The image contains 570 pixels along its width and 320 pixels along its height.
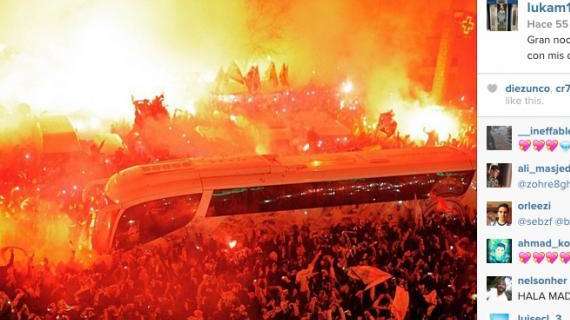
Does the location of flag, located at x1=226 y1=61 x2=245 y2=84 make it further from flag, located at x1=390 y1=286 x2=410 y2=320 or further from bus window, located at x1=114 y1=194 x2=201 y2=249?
flag, located at x1=390 y1=286 x2=410 y2=320

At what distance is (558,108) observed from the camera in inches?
199

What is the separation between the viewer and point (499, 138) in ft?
16.9

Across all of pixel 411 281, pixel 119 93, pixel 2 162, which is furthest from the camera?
pixel 119 93

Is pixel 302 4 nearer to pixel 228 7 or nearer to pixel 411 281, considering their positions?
pixel 228 7

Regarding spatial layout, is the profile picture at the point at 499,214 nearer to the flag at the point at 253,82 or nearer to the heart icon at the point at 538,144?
the heart icon at the point at 538,144

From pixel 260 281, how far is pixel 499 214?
15.8 ft

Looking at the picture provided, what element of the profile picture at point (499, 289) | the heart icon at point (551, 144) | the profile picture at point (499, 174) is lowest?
the profile picture at point (499, 289)

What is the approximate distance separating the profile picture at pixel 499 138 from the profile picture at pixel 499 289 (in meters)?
0.91

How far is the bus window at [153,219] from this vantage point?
37.6 feet

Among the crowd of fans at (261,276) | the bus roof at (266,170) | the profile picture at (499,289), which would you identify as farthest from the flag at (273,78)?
the profile picture at (499,289)

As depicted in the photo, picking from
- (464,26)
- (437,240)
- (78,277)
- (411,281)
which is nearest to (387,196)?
(437,240)

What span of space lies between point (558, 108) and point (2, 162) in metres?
12.8

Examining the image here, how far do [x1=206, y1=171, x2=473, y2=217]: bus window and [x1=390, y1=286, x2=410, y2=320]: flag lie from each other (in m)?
3.90

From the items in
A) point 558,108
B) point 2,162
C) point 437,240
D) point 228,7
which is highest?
point 228,7
